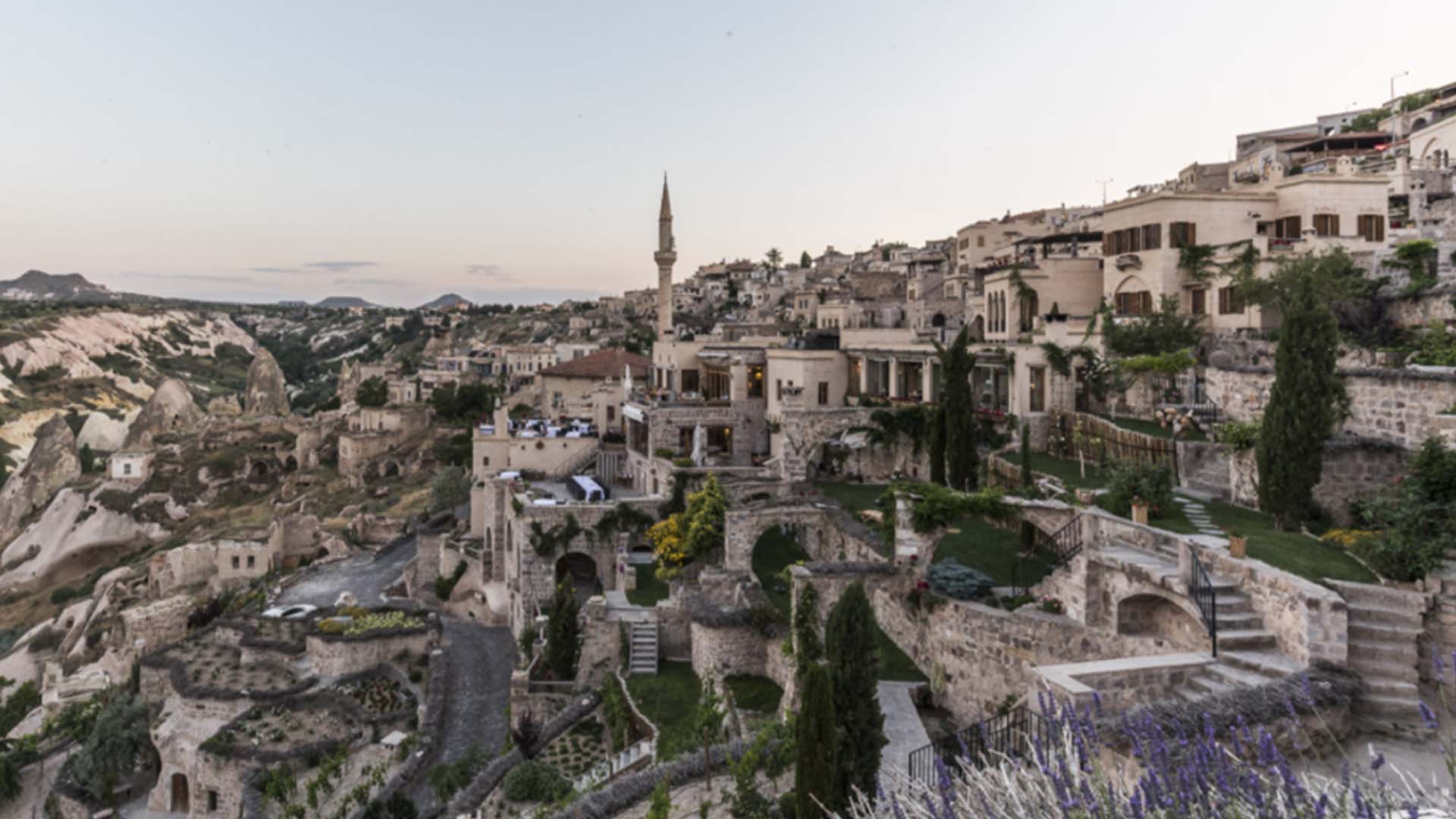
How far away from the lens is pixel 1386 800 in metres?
3.99

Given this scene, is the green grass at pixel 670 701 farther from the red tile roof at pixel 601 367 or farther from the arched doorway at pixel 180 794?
the red tile roof at pixel 601 367

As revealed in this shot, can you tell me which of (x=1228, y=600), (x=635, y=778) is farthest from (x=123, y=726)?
(x=1228, y=600)

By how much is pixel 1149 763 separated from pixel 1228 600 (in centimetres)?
674

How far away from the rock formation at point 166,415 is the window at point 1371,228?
85462mm

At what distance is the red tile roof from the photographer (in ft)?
145

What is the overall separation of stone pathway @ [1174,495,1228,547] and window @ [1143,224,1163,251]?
15650 millimetres

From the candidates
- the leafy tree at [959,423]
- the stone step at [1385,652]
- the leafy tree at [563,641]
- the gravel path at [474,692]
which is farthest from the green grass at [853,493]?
the stone step at [1385,652]

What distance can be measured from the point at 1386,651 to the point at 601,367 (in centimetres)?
3864

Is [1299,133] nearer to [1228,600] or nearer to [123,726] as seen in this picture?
[1228,600]

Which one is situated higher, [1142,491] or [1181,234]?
[1181,234]

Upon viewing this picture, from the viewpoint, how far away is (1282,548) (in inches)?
445

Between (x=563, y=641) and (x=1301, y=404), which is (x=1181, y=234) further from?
(x=563, y=641)

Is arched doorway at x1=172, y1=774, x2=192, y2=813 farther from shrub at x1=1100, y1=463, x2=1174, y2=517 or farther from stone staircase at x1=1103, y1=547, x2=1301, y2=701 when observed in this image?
stone staircase at x1=1103, y1=547, x2=1301, y2=701

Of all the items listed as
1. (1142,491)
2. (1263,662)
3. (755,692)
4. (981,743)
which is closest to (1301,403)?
(1142,491)
